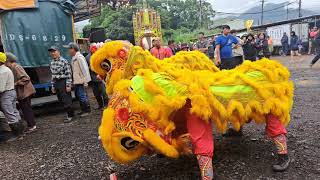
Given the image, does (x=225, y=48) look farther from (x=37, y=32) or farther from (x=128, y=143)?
(x=128, y=143)

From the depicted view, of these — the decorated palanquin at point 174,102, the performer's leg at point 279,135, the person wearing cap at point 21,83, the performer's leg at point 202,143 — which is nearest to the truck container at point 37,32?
the person wearing cap at point 21,83

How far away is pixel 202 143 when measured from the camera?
3314mm

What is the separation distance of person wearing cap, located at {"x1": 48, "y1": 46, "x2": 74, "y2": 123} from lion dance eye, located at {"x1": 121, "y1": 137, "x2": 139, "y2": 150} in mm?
4491

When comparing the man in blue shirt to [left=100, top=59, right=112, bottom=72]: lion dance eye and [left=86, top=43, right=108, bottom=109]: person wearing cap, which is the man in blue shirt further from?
[left=100, top=59, right=112, bottom=72]: lion dance eye

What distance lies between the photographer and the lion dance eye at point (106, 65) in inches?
160

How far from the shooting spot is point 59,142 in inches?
235

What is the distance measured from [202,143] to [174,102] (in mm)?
484

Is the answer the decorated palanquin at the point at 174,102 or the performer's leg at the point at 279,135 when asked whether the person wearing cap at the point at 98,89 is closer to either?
the decorated palanquin at the point at 174,102

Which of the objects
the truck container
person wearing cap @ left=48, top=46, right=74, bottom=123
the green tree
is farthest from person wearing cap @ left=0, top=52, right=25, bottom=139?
the green tree

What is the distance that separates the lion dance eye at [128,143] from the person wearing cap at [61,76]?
4491 mm

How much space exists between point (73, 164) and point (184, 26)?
→ 41060 mm

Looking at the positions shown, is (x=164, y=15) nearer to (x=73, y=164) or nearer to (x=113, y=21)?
(x=113, y=21)

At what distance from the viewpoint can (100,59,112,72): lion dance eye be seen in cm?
407

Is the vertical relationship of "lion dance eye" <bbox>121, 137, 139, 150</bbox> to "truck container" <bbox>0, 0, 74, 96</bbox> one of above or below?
below
